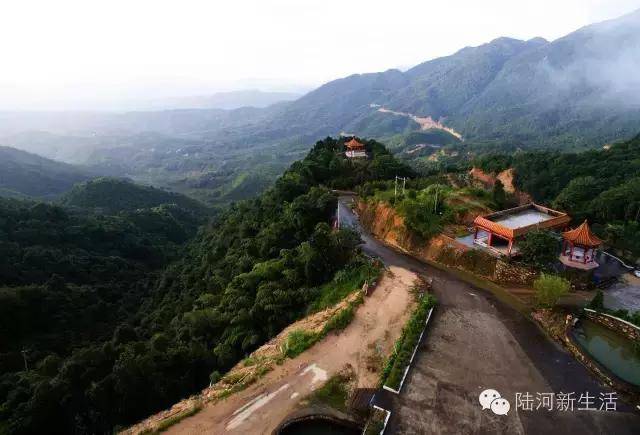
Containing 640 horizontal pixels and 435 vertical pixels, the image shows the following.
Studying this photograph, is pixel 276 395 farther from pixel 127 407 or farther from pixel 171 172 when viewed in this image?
pixel 171 172

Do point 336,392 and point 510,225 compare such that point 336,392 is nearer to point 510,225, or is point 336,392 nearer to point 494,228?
point 494,228

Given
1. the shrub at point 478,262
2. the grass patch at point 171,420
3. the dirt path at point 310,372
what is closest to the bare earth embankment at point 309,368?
the dirt path at point 310,372

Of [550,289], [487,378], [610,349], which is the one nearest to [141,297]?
[487,378]

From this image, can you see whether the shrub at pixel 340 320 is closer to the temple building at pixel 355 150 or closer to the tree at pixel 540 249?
the tree at pixel 540 249

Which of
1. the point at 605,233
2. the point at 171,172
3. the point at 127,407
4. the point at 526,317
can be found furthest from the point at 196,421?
the point at 171,172

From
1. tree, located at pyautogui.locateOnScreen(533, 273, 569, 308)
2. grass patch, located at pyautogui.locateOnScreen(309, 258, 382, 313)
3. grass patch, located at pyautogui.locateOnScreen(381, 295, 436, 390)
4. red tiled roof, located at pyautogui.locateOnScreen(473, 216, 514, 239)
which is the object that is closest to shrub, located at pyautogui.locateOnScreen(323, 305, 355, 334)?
grass patch, located at pyautogui.locateOnScreen(309, 258, 382, 313)
